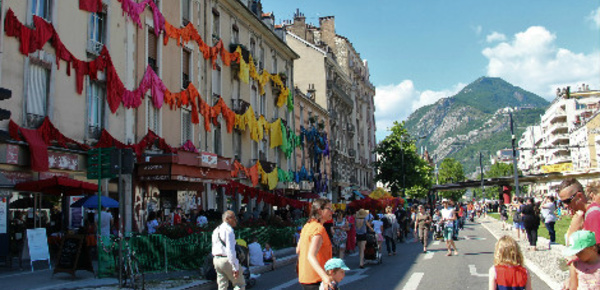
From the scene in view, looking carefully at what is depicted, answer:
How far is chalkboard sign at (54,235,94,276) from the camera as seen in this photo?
11680mm

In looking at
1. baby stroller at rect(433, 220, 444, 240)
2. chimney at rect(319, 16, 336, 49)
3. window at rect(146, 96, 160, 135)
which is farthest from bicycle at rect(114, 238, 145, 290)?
chimney at rect(319, 16, 336, 49)

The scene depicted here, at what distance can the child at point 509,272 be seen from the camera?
16.0 feet

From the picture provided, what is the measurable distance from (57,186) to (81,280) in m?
3.51

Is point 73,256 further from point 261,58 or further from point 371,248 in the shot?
point 261,58

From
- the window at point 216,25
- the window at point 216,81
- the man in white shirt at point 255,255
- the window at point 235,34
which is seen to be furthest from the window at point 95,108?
the window at point 235,34

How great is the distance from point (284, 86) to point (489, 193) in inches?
5181

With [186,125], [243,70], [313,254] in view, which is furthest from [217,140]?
[313,254]

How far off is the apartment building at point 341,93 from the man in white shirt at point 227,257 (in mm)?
42206

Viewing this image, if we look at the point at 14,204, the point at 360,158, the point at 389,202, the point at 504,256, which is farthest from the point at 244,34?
the point at 360,158

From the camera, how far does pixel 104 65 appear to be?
1802cm

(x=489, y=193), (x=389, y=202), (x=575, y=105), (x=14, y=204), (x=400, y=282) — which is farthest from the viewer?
(x=489, y=193)

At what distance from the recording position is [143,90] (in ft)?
66.0

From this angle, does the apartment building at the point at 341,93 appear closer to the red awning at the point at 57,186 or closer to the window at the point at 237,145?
the window at the point at 237,145

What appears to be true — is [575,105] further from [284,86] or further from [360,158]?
[284,86]
